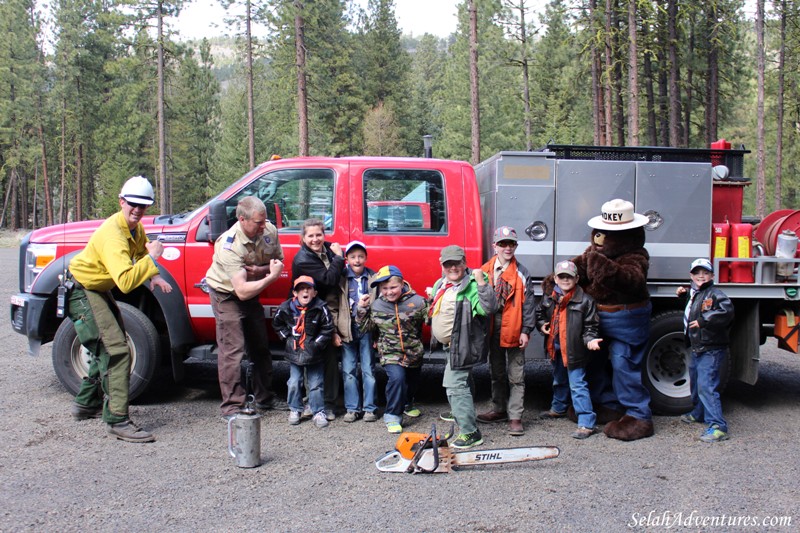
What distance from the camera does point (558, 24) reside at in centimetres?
3600

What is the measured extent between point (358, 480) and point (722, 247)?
3801 mm

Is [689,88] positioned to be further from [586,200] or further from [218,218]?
[218,218]

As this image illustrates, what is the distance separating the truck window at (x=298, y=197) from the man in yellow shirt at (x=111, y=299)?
1140 mm

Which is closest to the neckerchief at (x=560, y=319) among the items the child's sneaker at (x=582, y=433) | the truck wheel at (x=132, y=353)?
the child's sneaker at (x=582, y=433)

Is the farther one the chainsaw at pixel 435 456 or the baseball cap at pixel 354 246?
the baseball cap at pixel 354 246

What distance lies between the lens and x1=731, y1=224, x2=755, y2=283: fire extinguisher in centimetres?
583

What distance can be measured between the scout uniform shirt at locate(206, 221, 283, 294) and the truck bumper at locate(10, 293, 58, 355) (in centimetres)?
165

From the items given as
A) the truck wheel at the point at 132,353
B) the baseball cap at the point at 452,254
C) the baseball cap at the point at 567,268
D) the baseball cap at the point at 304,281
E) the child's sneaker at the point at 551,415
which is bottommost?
the child's sneaker at the point at 551,415

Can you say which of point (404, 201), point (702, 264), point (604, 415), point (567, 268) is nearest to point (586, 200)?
point (567, 268)

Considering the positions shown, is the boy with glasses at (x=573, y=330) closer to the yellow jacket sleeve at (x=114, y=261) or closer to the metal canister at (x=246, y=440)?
the metal canister at (x=246, y=440)

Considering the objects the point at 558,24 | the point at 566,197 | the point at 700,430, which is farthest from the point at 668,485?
the point at 558,24

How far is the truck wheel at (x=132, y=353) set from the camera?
588cm

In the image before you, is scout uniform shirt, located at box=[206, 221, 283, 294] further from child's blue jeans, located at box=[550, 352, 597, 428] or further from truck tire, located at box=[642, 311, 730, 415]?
truck tire, located at box=[642, 311, 730, 415]

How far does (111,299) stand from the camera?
5.46 metres
